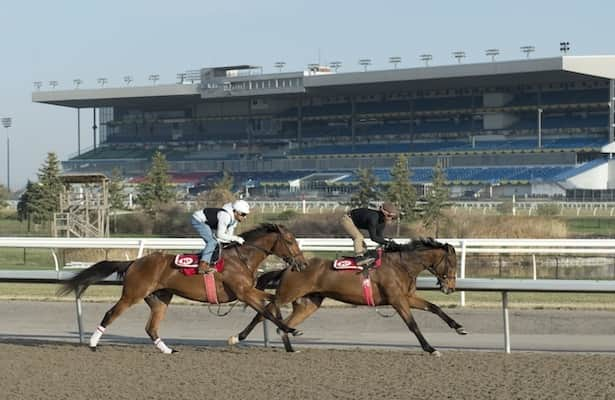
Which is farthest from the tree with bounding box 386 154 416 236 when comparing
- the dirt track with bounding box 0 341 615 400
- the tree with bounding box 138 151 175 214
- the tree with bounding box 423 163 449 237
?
the dirt track with bounding box 0 341 615 400

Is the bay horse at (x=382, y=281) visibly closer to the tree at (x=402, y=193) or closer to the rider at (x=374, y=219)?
the rider at (x=374, y=219)

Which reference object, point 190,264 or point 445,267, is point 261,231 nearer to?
point 190,264

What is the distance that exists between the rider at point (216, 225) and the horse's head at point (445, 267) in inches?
70.3

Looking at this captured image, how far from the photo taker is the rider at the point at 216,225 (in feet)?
34.7

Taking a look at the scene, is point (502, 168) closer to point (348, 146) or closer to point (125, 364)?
point (348, 146)

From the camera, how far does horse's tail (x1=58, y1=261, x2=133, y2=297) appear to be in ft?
36.3

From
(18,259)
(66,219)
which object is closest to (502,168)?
(66,219)

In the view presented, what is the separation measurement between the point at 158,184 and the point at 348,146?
32325 millimetres

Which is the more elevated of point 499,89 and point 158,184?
point 499,89

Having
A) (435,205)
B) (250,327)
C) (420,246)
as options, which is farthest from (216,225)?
(435,205)

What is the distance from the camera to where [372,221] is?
35.3 feet

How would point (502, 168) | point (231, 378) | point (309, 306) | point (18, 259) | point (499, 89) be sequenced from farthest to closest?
point (499, 89) → point (502, 168) → point (18, 259) → point (309, 306) → point (231, 378)

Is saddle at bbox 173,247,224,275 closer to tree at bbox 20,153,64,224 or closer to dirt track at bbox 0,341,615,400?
dirt track at bbox 0,341,615,400

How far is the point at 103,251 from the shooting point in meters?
27.0
